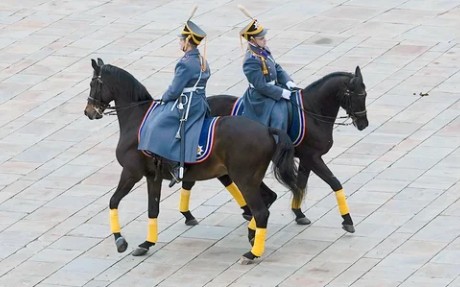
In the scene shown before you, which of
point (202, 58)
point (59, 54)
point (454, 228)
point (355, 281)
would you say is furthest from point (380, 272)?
point (59, 54)

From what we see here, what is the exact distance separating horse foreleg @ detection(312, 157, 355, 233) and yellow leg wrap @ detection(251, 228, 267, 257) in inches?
39.3

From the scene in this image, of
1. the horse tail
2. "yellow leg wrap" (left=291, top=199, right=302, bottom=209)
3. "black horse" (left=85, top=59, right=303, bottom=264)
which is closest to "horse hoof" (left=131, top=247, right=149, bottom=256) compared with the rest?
"black horse" (left=85, top=59, right=303, bottom=264)

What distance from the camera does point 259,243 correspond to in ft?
53.1

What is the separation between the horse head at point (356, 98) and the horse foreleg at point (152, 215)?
7.22 ft

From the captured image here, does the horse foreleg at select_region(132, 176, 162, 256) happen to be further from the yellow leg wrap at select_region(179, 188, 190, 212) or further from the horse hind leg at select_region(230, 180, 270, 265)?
the horse hind leg at select_region(230, 180, 270, 265)

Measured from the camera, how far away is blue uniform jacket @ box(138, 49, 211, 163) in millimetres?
16125

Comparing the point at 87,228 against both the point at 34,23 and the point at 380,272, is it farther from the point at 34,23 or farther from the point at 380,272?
the point at 34,23

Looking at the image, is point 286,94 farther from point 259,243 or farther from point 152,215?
point 152,215

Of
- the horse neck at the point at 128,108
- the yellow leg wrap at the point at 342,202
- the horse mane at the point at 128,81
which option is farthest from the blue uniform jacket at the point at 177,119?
the yellow leg wrap at the point at 342,202

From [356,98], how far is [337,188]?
39.2 inches

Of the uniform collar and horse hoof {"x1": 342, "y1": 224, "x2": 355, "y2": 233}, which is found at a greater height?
the uniform collar

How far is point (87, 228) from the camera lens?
17.2m

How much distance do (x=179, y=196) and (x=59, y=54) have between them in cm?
554

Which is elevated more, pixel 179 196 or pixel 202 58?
pixel 202 58
